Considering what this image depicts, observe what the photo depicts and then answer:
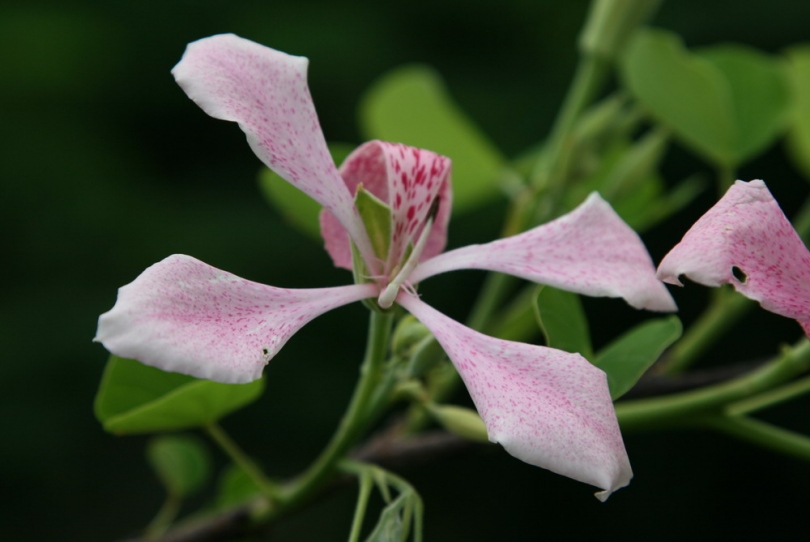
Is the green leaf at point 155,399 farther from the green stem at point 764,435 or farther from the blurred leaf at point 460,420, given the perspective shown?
the green stem at point 764,435

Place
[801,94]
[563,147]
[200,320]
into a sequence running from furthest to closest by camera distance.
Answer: [801,94]
[563,147]
[200,320]

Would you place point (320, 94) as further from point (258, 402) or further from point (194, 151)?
point (258, 402)

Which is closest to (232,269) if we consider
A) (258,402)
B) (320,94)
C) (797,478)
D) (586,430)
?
(258,402)

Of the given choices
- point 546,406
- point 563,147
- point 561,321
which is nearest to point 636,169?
point 563,147

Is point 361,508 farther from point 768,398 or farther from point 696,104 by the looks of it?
point 696,104

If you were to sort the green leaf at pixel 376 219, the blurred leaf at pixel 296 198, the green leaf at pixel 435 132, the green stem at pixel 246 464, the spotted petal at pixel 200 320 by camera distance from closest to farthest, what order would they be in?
the spotted petal at pixel 200 320
the green leaf at pixel 376 219
the green stem at pixel 246 464
the blurred leaf at pixel 296 198
the green leaf at pixel 435 132

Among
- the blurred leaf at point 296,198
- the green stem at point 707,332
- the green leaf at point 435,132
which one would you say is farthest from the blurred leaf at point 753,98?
the blurred leaf at point 296,198
